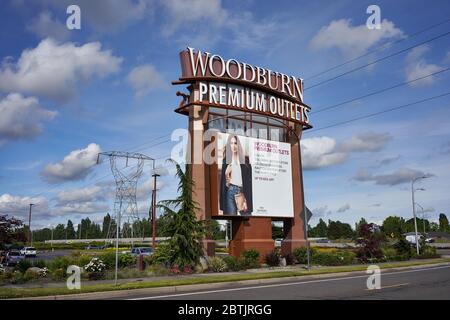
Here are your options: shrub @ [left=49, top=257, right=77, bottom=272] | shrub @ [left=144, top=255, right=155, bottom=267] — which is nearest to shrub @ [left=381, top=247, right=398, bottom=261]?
shrub @ [left=144, top=255, right=155, bottom=267]

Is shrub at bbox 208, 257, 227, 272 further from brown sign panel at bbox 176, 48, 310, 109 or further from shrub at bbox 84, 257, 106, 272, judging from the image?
brown sign panel at bbox 176, 48, 310, 109

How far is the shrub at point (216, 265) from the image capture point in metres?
26.8

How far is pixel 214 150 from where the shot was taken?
31.1m

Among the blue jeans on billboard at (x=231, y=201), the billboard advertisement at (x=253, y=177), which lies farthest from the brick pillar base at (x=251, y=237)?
the blue jeans on billboard at (x=231, y=201)

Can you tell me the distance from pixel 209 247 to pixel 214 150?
677 cm

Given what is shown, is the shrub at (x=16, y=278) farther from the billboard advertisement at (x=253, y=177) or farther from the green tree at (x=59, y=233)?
the green tree at (x=59, y=233)

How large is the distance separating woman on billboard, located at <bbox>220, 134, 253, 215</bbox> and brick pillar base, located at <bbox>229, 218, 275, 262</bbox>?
1080 mm

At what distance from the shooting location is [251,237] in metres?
32.3

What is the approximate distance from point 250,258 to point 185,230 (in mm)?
5918

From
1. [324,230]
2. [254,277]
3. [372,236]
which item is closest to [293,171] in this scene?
[372,236]

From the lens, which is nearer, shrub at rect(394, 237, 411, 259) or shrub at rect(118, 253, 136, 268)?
shrub at rect(118, 253, 136, 268)

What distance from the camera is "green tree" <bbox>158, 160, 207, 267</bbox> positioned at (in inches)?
1022

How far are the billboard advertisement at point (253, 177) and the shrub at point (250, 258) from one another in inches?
109

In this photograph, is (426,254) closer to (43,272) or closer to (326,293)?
(326,293)
